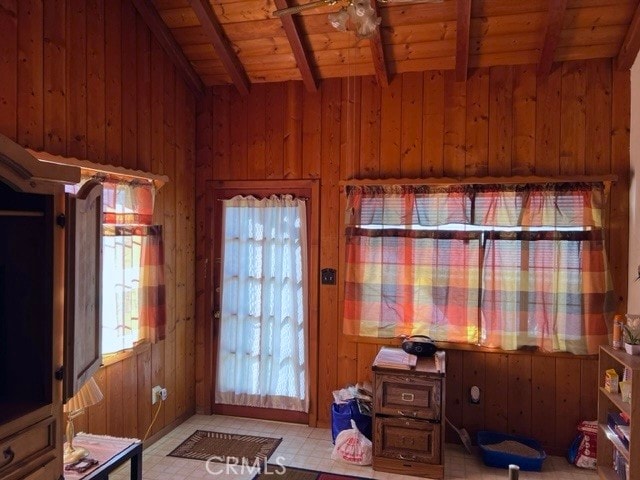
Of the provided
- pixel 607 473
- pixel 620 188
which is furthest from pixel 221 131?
pixel 607 473

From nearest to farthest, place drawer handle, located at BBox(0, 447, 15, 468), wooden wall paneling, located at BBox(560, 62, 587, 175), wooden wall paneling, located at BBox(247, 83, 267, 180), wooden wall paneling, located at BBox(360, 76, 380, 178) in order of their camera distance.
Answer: drawer handle, located at BBox(0, 447, 15, 468) → wooden wall paneling, located at BBox(560, 62, 587, 175) → wooden wall paneling, located at BBox(360, 76, 380, 178) → wooden wall paneling, located at BBox(247, 83, 267, 180)

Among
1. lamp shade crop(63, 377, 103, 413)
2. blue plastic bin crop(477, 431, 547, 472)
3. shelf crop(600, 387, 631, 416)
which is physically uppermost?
lamp shade crop(63, 377, 103, 413)

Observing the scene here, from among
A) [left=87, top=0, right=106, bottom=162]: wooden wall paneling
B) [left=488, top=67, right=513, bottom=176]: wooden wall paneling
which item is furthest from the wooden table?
[left=488, top=67, right=513, bottom=176]: wooden wall paneling

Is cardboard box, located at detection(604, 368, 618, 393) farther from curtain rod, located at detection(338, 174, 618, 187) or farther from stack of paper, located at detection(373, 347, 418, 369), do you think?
curtain rod, located at detection(338, 174, 618, 187)

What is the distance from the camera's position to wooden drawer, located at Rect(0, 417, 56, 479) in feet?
4.65

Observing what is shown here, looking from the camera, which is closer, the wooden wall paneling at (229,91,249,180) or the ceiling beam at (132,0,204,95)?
the ceiling beam at (132,0,204,95)

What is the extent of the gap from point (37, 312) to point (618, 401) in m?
2.92

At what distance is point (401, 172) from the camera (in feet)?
11.9

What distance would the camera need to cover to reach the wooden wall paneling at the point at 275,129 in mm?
3865

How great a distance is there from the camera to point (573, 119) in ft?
11.0

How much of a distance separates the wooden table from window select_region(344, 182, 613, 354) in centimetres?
179

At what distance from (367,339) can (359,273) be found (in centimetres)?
53

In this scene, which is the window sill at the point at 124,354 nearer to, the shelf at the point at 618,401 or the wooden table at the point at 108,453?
the wooden table at the point at 108,453

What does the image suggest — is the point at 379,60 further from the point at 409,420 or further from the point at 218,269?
the point at 409,420
